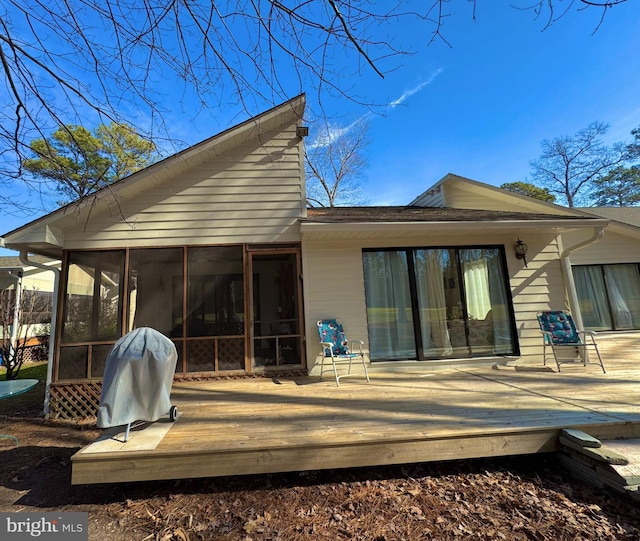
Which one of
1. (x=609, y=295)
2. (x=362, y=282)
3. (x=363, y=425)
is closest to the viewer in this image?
(x=363, y=425)

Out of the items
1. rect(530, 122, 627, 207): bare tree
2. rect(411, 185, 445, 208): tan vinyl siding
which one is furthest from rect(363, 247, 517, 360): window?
rect(530, 122, 627, 207): bare tree

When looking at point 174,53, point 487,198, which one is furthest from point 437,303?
point 174,53

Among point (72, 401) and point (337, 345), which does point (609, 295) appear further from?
point (72, 401)

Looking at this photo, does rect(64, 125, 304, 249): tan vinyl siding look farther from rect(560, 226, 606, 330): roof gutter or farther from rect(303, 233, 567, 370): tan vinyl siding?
rect(560, 226, 606, 330): roof gutter

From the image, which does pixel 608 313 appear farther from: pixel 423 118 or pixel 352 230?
pixel 352 230

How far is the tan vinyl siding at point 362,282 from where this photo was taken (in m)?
5.20

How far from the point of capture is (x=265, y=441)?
100 inches

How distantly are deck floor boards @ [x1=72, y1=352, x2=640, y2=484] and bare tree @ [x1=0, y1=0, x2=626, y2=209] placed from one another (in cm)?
263

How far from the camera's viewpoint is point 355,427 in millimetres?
2779

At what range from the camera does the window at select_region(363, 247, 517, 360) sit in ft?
17.6

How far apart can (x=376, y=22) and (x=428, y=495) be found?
3.44 meters

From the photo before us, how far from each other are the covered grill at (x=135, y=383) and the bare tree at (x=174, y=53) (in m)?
1.77

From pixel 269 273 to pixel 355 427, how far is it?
3.19m

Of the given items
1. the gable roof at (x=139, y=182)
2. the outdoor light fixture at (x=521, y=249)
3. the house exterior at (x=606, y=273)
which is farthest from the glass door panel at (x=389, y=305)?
the house exterior at (x=606, y=273)
